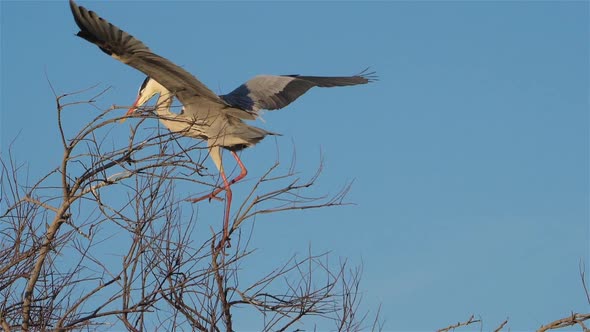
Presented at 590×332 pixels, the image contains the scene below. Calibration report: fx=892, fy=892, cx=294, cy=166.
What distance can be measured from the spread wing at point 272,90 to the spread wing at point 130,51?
859 mm

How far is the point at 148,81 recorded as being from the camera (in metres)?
9.17

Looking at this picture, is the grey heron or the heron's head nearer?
the grey heron

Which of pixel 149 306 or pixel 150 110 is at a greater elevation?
pixel 150 110

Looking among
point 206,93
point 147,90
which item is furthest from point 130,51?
point 147,90

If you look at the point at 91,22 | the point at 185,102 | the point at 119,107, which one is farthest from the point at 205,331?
the point at 185,102

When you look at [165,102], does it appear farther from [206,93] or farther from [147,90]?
[147,90]

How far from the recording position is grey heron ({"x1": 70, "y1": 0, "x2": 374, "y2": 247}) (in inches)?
273

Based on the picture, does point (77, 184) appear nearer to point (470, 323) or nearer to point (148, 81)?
point (470, 323)

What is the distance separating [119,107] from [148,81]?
4.45m

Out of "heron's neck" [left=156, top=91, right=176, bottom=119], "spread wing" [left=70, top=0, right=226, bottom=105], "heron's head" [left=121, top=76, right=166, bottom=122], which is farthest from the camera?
"heron's head" [left=121, top=76, right=166, bottom=122]

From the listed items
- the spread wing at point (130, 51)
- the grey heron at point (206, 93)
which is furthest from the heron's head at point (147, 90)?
the spread wing at point (130, 51)

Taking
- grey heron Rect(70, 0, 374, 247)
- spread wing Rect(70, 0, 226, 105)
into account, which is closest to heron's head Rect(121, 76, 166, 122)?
grey heron Rect(70, 0, 374, 247)

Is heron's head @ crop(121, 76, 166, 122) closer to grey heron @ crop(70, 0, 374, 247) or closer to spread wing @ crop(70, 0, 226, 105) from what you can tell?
grey heron @ crop(70, 0, 374, 247)

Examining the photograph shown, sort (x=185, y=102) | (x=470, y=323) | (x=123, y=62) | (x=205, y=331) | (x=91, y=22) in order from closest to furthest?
(x=470, y=323) → (x=205, y=331) → (x=91, y=22) → (x=123, y=62) → (x=185, y=102)
